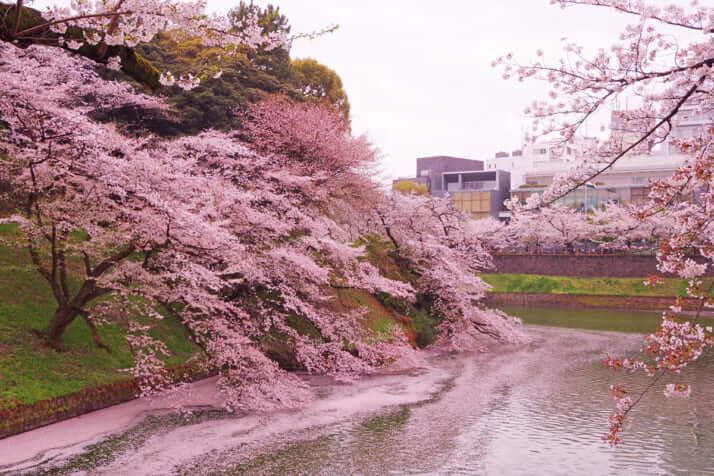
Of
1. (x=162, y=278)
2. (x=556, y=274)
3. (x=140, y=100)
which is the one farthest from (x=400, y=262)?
(x=556, y=274)

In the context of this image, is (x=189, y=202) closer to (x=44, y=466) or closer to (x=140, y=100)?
(x=44, y=466)

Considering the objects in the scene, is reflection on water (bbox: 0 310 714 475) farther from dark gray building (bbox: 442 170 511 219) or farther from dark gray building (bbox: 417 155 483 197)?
dark gray building (bbox: 417 155 483 197)

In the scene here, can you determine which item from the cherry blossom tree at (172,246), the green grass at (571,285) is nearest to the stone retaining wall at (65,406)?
the cherry blossom tree at (172,246)

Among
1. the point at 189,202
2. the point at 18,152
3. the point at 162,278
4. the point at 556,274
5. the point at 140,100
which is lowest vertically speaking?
the point at 556,274

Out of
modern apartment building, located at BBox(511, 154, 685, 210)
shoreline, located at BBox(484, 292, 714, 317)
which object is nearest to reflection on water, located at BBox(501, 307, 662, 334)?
shoreline, located at BBox(484, 292, 714, 317)

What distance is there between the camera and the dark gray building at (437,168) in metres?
93.2

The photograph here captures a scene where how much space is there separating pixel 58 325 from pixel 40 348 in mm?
608

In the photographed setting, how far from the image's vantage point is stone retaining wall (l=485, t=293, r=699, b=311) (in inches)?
1703

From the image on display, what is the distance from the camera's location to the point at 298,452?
11062 mm

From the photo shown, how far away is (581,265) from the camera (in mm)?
55688

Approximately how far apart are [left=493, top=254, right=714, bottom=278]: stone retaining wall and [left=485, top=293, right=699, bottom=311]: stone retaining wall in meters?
7.70

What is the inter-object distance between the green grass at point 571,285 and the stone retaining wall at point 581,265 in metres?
1.38

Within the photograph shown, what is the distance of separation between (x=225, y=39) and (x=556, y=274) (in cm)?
5300

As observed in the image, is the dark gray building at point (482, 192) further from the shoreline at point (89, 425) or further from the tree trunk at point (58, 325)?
the tree trunk at point (58, 325)
